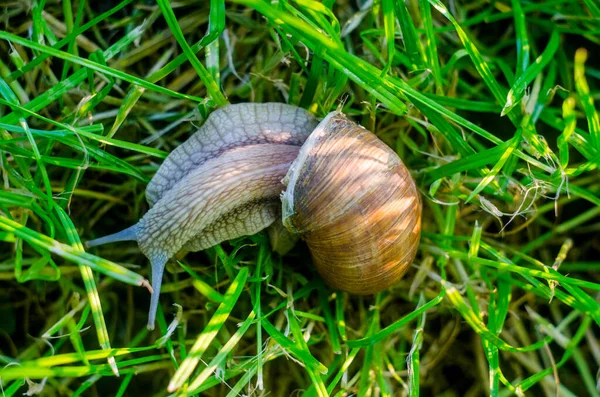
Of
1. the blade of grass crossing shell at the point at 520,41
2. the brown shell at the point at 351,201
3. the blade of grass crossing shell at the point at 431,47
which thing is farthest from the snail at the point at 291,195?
the blade of grass crossing shell at the point at 520,41

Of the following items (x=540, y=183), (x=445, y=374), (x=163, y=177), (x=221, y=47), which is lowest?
(x=445, y=374)

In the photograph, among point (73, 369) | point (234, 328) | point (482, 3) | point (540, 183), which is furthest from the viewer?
point (482, 3)

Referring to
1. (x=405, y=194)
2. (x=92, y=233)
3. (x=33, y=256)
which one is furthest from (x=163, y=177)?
(x=405, y=194)

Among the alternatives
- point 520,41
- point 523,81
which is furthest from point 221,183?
point 520,41

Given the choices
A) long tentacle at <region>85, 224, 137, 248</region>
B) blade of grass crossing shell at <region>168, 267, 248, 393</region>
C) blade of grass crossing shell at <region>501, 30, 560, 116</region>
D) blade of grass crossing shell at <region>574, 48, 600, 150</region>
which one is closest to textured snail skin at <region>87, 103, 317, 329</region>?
long tentacle at <region>85, 224, 137, 248</region>

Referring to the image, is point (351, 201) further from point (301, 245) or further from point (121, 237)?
point (121, 237)

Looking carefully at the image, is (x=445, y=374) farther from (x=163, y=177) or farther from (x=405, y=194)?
(x=163, y=177)

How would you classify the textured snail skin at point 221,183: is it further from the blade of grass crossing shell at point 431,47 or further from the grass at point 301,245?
the blade of grass crossing shell at point 431,47

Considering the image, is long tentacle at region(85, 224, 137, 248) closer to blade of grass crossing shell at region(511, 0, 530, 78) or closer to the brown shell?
the brown shell
